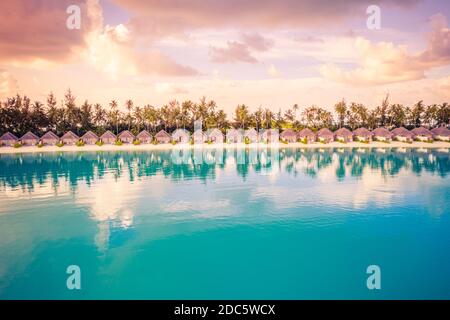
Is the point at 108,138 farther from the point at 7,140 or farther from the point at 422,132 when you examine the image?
the point at 422,132

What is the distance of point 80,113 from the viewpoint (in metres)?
66.8

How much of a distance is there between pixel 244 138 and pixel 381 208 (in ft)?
146

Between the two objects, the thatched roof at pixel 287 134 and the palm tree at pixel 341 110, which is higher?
the palm tree at pixel 341 110

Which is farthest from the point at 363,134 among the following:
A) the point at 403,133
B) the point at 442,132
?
the point at 442,132

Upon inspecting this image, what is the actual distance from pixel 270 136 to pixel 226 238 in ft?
166

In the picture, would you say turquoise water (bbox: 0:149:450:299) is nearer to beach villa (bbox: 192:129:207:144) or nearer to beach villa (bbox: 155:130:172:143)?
beach villa (bbox: 155:130:172:143)

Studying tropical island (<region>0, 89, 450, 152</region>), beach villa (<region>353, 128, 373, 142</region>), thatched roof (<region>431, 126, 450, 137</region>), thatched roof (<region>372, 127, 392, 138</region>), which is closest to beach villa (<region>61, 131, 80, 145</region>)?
tropical island (<region>0, 89, 450, 152</region>)

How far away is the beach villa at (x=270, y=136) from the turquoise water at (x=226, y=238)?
37.3m

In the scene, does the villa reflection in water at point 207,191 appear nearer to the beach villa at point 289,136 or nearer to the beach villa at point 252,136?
the beach villa at point 289,136

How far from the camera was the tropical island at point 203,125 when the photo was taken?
56.5 meters

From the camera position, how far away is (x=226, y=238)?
1137cm

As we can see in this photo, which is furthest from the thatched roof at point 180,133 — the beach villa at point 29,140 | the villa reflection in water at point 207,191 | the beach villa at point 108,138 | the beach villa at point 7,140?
the villa reflection in water at point 207,191

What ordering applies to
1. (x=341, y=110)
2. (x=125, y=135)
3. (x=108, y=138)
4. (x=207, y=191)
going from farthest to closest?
(x=341, y=110)
(x=125, y=135)
(x=108, y=138)
(x=207, y=191)

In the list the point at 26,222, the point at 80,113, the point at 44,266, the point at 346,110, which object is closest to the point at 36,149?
the point at 80,113
